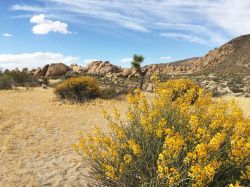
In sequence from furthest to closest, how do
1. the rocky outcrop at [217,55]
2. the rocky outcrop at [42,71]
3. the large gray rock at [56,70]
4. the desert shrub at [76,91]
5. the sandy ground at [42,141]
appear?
the rocky outcrop at [217,55], the rocky outcrop at [42,71], the large gray rock at [56,70], the desert shrub at [76,91], the sandy ground at [42,141]

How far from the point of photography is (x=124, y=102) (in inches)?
805

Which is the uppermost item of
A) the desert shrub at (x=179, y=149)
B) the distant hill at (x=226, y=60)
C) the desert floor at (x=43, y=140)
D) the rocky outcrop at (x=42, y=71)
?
the distant hill at (x=226, y=60)

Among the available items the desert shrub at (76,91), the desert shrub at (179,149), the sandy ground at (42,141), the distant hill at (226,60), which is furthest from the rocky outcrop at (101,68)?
the desert shrub at (179,149)

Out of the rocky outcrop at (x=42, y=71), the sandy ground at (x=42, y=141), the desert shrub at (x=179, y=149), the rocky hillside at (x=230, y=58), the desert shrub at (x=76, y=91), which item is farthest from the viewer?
the rocky hillside at (x=230, y=58)

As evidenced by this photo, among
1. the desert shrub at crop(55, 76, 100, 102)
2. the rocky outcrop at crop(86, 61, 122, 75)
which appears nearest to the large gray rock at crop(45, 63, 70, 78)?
the rocky outcrop at crop(86, 61, 122, 75)

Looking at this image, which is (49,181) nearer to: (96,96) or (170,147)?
(170,147)

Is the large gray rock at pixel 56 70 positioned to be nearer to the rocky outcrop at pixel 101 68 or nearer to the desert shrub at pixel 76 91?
the rocky outcrop at pixel 101 68

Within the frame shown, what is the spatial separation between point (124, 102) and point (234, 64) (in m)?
65.4

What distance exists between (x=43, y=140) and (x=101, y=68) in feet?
186

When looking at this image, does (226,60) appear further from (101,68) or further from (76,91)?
(76,91)

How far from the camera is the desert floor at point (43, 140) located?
7664mm

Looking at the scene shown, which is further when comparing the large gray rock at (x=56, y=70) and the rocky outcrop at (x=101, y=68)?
the rocky outcrop at (x=101, y=68)

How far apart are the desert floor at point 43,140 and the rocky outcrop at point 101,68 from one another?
44.9 m

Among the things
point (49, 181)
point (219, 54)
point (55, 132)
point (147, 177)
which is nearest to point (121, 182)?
point (147, 177)
